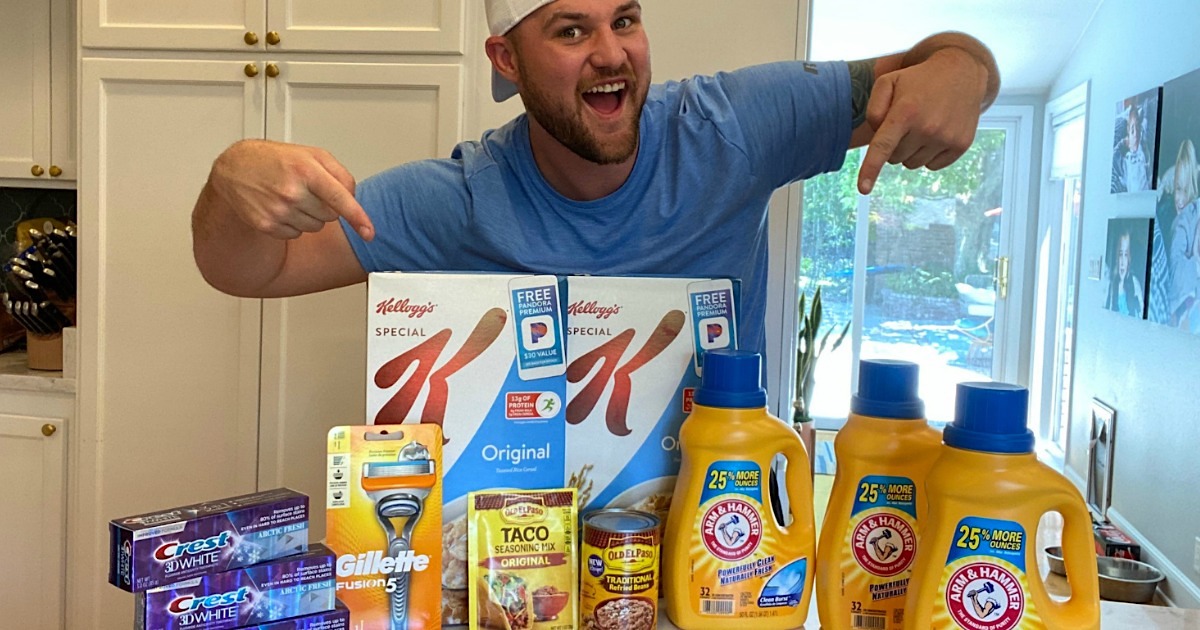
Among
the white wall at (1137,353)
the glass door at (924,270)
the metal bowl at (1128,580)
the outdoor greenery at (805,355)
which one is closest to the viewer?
the metal bowl at (1128,580)

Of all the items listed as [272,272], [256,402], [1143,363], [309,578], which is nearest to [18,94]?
[256,402]

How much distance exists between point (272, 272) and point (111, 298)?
1.14m

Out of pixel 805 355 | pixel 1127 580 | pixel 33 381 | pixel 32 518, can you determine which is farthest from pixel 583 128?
pixel 805 355

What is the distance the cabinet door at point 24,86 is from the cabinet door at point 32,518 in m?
0.73

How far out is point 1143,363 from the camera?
146 inches

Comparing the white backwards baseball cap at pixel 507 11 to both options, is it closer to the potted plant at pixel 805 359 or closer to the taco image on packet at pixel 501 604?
the taco image on packet at pixel 501 604

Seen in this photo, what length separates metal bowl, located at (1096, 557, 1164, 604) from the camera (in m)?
3.12

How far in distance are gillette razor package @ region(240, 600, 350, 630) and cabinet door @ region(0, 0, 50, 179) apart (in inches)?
90.4

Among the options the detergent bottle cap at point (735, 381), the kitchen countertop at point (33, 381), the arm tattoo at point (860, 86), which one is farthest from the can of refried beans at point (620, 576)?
the kitchen countertop at point (33, 381)

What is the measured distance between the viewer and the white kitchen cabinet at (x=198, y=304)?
73.7 inches

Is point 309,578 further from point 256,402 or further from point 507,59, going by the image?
point 256,402

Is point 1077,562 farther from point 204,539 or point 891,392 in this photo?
point 204,539

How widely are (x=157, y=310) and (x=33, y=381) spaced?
46 cm

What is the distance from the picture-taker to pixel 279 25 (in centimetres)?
188
